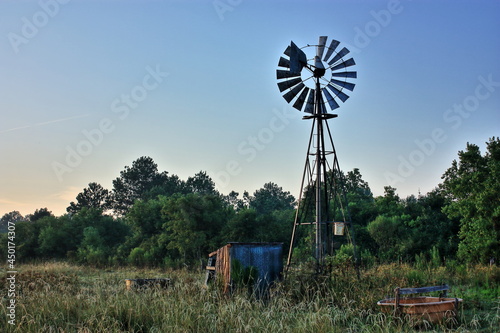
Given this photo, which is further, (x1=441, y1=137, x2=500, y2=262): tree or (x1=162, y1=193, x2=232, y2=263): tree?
(x1=162, y1=193, x2=232, y2=263): tree

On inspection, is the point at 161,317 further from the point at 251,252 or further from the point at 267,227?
the point at 267,227

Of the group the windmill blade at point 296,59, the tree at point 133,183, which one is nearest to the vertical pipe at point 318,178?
the windmill blade at point 296,59

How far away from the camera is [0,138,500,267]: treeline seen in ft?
68.1

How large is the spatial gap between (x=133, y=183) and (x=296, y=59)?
183 ft

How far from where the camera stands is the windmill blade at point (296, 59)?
602 inches

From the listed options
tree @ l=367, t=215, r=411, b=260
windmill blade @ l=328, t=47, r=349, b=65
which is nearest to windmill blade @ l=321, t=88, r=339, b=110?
windmill blade @ l=328, t=47, r=349, b=65

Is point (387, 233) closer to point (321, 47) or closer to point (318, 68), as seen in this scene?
point (318, 68)

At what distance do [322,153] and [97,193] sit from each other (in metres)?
56.8

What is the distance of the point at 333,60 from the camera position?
16.4 m

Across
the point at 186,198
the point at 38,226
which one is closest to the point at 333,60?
the point at 186,198

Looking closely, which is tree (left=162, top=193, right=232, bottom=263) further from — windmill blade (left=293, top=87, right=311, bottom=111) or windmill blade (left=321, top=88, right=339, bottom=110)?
windmill blade (left=321, top=88, right=339, bottom=110)

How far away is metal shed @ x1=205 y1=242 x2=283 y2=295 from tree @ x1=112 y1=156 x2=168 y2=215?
178 feet

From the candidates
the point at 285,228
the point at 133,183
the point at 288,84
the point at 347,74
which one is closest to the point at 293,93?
the point at 288,84

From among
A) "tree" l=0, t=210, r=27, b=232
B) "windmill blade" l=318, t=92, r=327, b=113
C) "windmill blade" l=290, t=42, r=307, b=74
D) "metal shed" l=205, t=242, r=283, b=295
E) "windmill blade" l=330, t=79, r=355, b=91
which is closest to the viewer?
"metal shed" l=205, t=242, r=283, b=295
